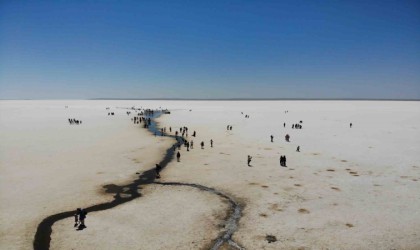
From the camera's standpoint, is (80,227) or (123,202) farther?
(123,202)

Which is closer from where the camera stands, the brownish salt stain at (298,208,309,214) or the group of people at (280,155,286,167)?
the brownish salt stain at (298,208,309,214)

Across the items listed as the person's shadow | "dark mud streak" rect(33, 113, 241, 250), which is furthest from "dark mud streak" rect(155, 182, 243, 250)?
the person's shadow

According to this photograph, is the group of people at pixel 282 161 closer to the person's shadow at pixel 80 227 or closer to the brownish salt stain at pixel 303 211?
the brownish salt stain at pixel 303 211

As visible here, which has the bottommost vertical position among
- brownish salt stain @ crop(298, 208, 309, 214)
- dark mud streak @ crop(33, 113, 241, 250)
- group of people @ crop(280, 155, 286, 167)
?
dark mud streak @ crop(33, 113, 241, 250)

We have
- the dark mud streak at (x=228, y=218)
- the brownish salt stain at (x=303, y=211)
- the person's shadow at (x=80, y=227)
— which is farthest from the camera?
the brownish salt stain at (x=303, y=211)

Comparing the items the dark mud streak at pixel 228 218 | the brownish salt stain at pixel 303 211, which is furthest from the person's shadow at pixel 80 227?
the brownish salt stain at pixel 303 211

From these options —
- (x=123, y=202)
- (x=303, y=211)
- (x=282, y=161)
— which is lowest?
(x=123, y=202)

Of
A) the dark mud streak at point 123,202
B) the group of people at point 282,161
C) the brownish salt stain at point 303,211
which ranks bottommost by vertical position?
the dark mud streak at point 123,202

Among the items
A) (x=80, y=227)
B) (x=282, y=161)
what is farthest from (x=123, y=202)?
(x=282, y=161)

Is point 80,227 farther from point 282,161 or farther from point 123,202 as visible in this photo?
point 282,161

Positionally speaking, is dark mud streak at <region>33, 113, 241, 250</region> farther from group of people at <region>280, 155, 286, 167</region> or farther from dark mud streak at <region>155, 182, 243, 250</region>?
group of people at <region>280, 155, 286, 167</region>

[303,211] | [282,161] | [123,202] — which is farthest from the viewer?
[282,161]

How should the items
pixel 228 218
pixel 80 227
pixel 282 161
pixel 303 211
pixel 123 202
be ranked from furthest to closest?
pixel 282 161 < pixel 123 202 < pixel 303 211 < pixel 228 218 < pixel 80 227
